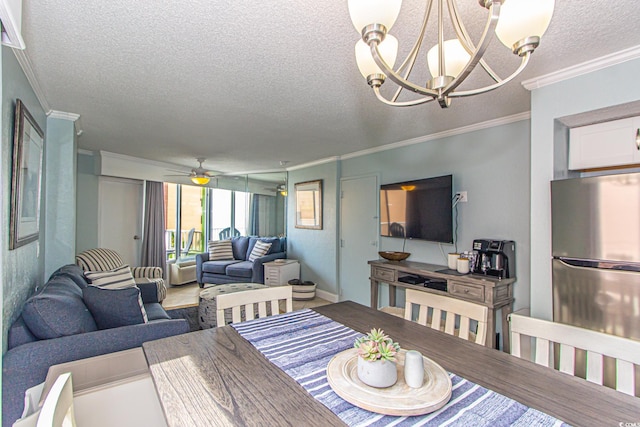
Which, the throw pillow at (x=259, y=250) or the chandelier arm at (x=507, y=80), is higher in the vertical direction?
the chandelier arm at (x=507, y=80)

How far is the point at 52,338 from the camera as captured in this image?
1.67 meters

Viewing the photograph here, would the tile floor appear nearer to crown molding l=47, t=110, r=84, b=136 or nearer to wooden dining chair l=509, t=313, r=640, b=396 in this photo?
crown molding l=47, t=110, r=84, b=136

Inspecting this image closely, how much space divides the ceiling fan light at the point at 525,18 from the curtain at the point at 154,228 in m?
5.72

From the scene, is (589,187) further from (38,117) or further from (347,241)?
(38,117)

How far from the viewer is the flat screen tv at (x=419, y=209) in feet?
10.7

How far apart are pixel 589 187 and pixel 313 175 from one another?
13.0ft

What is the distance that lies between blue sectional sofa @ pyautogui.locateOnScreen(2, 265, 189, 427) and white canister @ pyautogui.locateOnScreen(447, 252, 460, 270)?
2.53 m

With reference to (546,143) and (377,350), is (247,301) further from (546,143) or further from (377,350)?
(546,143)

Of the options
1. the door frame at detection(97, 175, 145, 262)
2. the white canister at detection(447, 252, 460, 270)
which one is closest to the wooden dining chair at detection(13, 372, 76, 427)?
the white canister at detection(447, 252, 460, 270)

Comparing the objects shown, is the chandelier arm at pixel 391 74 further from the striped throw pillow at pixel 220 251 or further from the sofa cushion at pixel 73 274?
the striped throw pillow at pixel 220 251

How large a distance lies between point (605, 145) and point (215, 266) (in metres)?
5.30

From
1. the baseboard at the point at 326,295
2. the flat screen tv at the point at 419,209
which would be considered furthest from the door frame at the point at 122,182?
the flat screen tv at the point at 419,209

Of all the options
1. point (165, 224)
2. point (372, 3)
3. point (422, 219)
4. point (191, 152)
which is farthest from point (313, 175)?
point (372, 3)

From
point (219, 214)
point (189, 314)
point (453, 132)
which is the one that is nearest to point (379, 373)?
point (453, 132)
